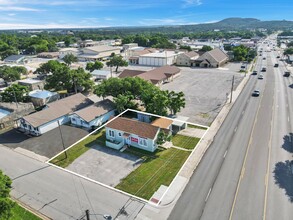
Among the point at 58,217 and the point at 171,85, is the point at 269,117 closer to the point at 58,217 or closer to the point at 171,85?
the point at 171,85

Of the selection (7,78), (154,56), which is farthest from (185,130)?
(154,56)

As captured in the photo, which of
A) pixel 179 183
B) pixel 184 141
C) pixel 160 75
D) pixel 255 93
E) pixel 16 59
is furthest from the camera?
pixel 16 59

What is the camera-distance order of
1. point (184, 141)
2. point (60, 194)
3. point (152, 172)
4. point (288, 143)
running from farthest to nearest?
point (184, 141)
point (288, 143)
point (152, 172)
point (60, 194)

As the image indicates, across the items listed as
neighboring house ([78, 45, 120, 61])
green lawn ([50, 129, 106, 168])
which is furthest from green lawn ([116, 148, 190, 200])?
neighboring house ([78, 45, 120, 61])

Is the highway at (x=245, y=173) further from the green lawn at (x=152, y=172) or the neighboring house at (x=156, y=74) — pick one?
the neighboring house at (x=156, y=74)

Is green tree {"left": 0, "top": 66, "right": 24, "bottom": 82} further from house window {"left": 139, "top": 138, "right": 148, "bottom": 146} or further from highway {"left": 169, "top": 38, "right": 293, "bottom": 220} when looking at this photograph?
highway {"left": 169, "top": 38, "right": 293, "bottom": 220}

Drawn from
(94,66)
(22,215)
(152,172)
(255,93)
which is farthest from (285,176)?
(94,66)

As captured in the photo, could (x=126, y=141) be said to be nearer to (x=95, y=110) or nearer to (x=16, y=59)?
(x=95, y=110)
